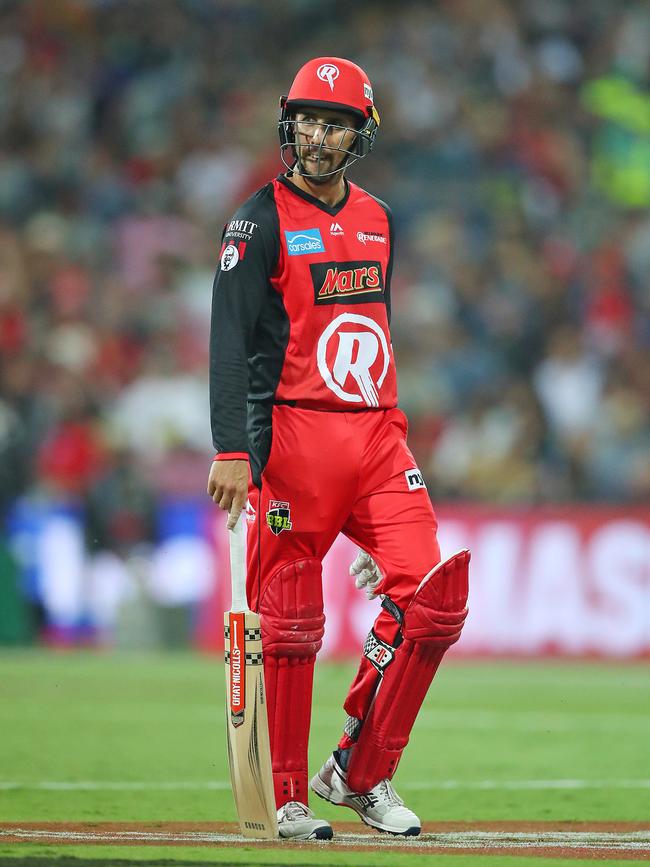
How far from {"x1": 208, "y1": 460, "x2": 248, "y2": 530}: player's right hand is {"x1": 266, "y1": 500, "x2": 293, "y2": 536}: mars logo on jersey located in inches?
8.6

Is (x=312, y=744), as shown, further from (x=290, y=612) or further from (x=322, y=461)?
(x=322, y=461)

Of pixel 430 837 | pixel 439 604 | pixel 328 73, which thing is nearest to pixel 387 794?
pixel 430 837

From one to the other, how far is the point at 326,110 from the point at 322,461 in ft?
3.82

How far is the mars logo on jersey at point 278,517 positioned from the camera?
5.40m

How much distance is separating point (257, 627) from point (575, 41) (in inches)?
544

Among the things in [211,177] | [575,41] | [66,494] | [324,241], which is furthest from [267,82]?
[324,241]

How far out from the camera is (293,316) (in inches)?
213

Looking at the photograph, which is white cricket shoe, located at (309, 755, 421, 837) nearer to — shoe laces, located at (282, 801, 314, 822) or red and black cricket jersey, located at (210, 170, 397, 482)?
shoe laces, located at (282, 801, 314, 822)

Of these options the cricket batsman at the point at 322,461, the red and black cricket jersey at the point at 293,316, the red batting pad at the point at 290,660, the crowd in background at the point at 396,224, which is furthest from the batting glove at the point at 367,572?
the crowd in background at the point at 396,224

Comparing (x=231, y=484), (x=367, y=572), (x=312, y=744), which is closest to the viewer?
(x=231, y=484)

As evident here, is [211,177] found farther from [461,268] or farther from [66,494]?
[66,494]

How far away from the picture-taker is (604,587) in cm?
1306

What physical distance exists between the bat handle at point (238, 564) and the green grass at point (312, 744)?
81cm

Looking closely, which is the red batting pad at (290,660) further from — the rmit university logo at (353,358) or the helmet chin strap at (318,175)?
the helmet chin strap at (318,175)
